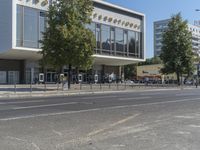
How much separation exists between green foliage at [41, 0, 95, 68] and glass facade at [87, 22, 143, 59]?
99.0ft

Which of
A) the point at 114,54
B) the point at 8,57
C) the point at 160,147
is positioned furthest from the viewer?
the point at 114,54

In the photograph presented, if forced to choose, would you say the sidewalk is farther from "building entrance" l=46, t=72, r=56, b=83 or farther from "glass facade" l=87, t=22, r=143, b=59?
"glass facade" l=87, t=22, r=143, b=59

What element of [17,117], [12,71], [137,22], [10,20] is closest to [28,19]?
[10,20]

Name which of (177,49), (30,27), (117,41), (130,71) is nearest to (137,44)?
(117,41)

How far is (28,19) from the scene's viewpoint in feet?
202

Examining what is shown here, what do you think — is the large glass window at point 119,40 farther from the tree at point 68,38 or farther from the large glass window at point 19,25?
the tree at point 68,38

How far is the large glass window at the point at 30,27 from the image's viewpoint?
61.2m

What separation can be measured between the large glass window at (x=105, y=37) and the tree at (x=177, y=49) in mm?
11964

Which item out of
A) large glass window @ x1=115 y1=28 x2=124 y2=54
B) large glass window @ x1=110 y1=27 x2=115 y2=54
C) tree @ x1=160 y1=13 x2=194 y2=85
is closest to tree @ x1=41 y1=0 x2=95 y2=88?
tree @ x1=160 y1=13 x2=194 y2=85

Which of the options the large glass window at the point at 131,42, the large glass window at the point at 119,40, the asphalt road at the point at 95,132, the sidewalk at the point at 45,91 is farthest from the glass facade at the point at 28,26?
the asphalt road at the point at 95,132

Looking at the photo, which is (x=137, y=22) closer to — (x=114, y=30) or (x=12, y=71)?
(x=114, y=30)

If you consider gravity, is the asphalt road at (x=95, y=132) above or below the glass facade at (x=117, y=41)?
below

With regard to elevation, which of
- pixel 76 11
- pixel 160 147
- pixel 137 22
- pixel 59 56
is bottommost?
pixel 160 147

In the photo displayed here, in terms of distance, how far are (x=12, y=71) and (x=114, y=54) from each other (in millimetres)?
23282
